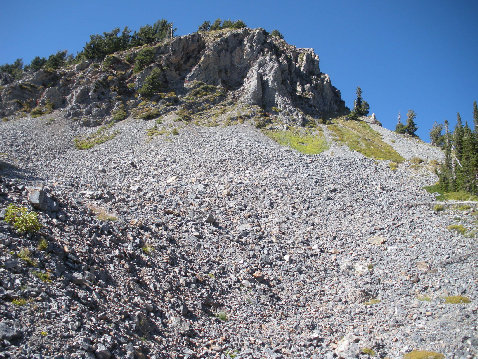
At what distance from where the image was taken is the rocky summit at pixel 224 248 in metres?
13.6

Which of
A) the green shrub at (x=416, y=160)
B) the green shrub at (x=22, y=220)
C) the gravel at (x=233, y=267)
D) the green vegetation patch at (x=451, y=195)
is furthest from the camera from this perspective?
the green shrub at (x=416, y=160)

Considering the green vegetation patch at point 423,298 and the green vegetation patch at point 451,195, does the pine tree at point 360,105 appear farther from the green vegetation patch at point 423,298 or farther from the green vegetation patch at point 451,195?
the green vegetation patch at point 423,298

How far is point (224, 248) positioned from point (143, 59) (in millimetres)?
54846

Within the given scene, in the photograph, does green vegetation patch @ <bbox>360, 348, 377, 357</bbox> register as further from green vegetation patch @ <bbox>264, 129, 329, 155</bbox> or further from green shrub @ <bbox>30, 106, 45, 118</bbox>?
green shrub @ <bbox>30, 106, 45, 118</bbox>

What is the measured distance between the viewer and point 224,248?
22.5 meters

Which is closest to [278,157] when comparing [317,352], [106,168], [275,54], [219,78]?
[106,168]

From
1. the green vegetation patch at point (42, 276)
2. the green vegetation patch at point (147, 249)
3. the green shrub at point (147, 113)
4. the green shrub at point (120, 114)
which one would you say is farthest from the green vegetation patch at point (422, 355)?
the green shrub at point (120, 114)

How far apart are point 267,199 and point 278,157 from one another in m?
11.9

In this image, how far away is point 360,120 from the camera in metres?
76.1

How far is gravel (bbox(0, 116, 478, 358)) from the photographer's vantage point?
13.1m

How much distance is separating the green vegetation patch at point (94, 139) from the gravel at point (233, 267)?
11360mm

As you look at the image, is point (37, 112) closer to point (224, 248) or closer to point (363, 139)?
point (224, 248)

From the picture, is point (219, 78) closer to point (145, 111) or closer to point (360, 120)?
point (145, 111)

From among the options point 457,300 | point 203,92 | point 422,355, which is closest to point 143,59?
point 203,92
